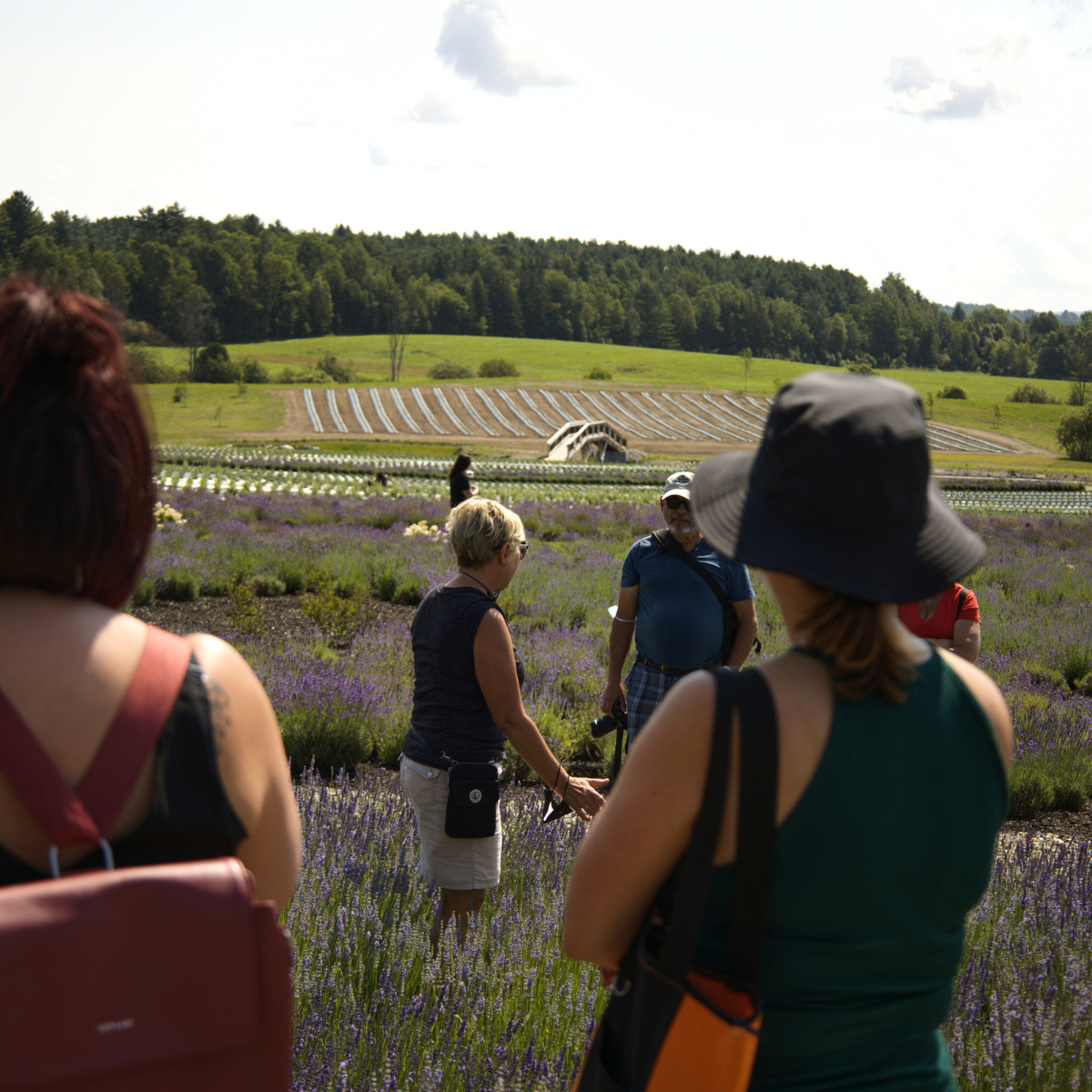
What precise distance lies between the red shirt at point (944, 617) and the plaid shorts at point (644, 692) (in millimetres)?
1268

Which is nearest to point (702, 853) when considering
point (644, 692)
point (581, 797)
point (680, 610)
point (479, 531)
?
point (581, 797)

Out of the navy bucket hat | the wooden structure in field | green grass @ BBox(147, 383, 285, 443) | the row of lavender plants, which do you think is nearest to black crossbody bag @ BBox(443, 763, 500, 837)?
the navy bucket hat

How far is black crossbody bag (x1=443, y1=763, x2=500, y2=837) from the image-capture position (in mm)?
3523

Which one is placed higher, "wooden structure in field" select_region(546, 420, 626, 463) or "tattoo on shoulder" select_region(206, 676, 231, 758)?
"wooden structure in field" select_region(546, 420, 626, 463)

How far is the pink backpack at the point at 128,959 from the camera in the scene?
1.21m

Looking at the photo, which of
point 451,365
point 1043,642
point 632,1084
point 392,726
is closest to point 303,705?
point 392,726

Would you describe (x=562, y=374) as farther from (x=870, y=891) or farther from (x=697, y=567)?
(x=870, y=891)

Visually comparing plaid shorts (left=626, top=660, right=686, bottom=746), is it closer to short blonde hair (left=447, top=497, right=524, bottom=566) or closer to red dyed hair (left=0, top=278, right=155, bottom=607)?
short blonde hair (left=447, top=497, right=524, bottom=566)

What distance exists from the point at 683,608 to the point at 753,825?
3.84 m

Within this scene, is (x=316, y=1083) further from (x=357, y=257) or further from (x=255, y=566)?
(x=357, y=257)

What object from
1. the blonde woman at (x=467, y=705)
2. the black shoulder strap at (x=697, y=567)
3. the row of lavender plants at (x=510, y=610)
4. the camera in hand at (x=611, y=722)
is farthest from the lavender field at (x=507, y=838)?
the black shoulder strap at (x=697, y=567)

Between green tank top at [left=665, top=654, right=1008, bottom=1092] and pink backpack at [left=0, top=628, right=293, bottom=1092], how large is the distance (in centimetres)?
69

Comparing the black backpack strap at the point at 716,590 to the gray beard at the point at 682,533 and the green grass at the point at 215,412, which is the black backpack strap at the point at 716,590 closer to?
the gray beard at the point at 682,533

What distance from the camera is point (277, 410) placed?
8450cm
